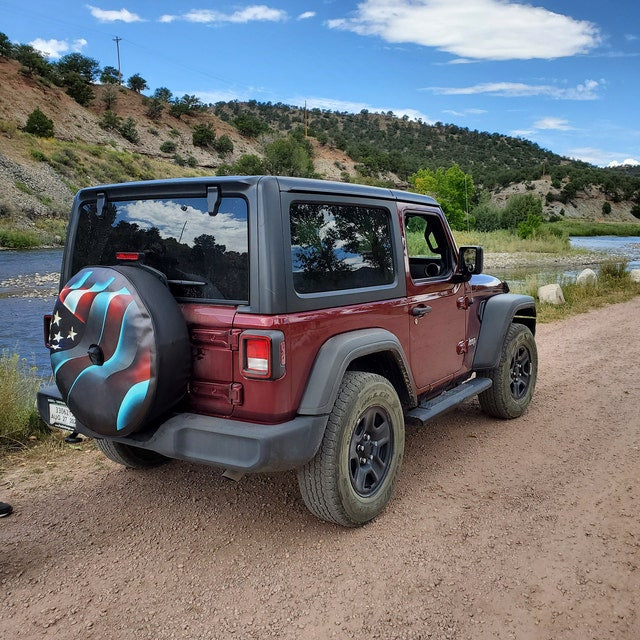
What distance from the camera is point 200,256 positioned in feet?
10.1

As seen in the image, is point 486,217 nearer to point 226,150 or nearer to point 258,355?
point 226,150

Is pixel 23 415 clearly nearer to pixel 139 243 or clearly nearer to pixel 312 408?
pixel 139 243

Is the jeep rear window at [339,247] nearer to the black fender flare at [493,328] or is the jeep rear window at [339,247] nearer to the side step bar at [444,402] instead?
the side step bar at [444,402]

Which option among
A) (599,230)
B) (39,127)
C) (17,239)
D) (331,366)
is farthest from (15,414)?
(599,230)

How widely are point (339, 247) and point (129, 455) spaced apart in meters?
2.05

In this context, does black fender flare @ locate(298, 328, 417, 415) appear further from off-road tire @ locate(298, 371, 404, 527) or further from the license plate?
the license plate

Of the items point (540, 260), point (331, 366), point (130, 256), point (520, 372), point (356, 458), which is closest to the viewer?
point (331, 366)

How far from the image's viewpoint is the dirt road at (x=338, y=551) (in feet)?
8.66

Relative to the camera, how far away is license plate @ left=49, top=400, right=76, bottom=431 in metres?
3.40

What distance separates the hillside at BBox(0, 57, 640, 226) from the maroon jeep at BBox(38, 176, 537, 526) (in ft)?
102

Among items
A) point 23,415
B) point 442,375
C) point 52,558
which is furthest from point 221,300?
point 23,415

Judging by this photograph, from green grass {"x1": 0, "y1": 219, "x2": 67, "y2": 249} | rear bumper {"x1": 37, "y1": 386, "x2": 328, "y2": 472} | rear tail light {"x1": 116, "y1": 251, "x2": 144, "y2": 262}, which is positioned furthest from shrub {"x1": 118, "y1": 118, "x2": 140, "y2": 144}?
rear bumper {"x1": 37, "y1": 386, "x2": 328, "y2": 472}

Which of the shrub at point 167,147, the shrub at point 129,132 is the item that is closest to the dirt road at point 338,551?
the shrub at point 167,147

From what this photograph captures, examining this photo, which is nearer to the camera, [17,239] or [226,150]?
[17,239]
